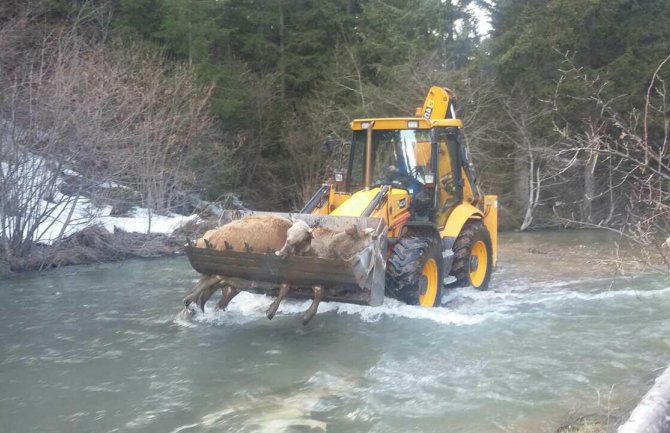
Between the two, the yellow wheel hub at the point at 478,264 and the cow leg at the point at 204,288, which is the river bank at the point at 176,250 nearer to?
the yellow wheel hub at the point at 478,264

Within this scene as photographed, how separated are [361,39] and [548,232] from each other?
11095 millimetres

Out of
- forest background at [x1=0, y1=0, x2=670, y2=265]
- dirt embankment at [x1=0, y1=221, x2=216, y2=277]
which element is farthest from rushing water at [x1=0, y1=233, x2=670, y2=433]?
forest background at [x1=0, y1=0, x2=670, y2=265]

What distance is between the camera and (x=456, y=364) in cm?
640

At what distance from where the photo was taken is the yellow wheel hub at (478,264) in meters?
9.87

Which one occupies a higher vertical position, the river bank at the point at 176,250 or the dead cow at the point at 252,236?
the dead cow at the point at 252,236

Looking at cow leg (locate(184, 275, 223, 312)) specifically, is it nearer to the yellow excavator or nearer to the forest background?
the yellow excavator

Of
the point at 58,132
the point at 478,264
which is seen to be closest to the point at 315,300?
the point at 478,264

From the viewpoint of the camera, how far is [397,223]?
27.3 ft

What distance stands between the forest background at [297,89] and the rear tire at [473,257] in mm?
3403

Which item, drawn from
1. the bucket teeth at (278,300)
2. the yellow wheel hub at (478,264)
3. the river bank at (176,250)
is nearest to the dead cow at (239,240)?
the bucket teeth at (278,300)

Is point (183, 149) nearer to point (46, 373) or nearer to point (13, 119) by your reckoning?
point (13, 119)

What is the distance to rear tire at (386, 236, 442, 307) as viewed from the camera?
7621mm

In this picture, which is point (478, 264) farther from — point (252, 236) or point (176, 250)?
point (176, 250)

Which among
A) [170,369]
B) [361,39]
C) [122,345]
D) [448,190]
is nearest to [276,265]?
[170,369]
